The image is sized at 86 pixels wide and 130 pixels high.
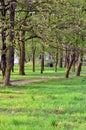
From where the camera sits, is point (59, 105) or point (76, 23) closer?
point (59, 105)

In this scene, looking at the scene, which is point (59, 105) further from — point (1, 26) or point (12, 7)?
point (12, 7)

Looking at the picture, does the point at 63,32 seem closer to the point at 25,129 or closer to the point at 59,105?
the point at 59,105

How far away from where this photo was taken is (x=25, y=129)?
8.00 metres

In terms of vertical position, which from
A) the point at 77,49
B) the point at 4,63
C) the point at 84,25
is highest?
the point at 84,25

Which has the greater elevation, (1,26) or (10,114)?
(1,26)

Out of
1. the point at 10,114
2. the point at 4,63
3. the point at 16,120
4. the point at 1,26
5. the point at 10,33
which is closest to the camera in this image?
the point at 16,120

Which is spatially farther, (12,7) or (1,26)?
(12,7)

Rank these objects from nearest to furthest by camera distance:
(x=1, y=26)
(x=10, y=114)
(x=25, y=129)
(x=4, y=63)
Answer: (x=25, y=129) → (x=10, y=114) → (x=1, y=26) → (x=4, y=63)

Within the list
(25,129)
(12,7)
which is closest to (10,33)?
(12,7)

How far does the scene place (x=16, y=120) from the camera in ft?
29.8

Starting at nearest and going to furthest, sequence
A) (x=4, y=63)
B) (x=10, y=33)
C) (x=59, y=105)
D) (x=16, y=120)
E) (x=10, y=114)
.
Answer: (x=16, y=120), (x=10, y=114), (x=59, y=105), (x=10, y=33), (x=4, y=63)

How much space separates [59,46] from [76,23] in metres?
2.21

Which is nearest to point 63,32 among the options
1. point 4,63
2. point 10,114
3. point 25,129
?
point 4,63

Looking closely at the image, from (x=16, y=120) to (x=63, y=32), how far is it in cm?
1140
